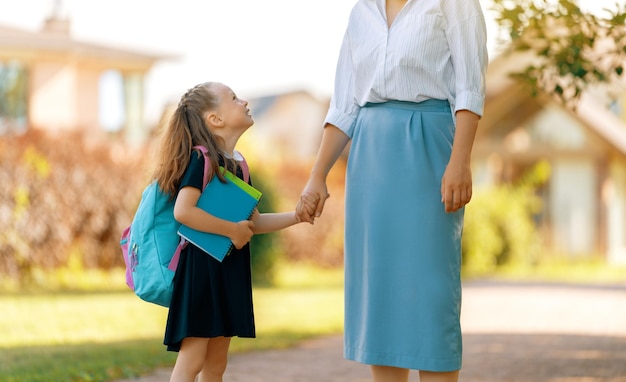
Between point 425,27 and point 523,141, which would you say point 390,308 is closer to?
point 425,27

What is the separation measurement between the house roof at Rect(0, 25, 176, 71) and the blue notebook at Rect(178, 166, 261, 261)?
18240 mm

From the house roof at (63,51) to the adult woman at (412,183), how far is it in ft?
60.8

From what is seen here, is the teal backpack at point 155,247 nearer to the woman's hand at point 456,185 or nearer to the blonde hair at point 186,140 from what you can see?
the blonde hair at point 186,140

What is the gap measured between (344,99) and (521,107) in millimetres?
20666

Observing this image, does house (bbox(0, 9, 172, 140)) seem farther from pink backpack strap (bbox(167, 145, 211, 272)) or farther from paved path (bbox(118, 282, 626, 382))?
pink backpack strap (bbox(167, 145, 211, 272))

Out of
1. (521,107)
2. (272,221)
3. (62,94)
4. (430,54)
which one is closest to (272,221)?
(272,221)

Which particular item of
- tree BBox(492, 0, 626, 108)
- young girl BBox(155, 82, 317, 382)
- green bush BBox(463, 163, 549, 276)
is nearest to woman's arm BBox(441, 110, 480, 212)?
young girl BBox(155, 82, 317, 382)

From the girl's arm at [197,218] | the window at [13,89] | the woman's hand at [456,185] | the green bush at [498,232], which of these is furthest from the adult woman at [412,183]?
the window at [13,89]

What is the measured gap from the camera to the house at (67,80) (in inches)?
848

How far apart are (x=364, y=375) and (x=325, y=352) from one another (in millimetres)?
1320

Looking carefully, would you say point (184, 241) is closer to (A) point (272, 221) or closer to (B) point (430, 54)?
(A) point (272, 221)

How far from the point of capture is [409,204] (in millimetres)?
3600

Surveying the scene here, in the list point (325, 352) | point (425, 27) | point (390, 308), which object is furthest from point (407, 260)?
point (325, 352)

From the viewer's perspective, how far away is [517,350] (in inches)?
319
